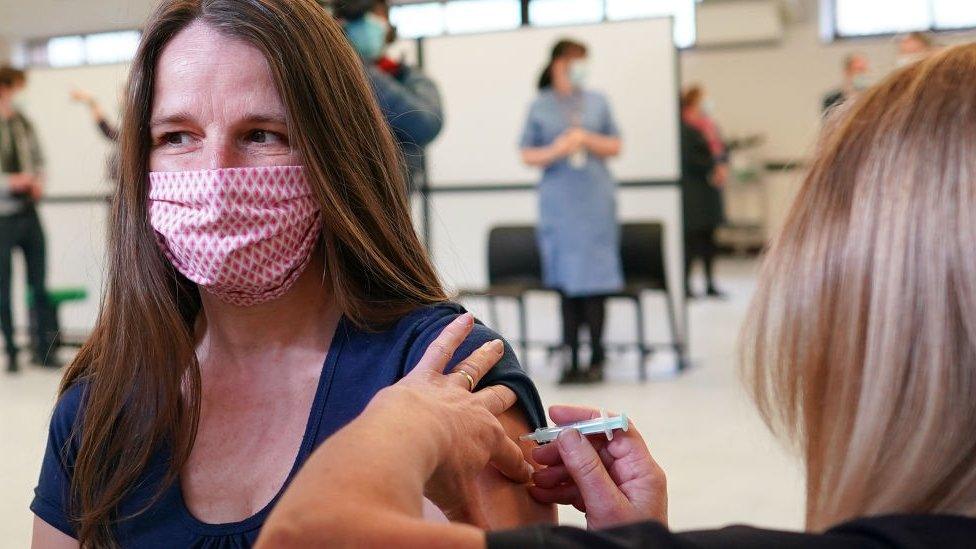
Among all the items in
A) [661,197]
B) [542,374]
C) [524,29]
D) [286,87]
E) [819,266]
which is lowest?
[542,374]

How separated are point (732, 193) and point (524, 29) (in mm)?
5929

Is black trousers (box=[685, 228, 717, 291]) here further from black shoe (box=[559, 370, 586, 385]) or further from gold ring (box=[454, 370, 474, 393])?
gold ring (box=[454, 370, 474, 393])

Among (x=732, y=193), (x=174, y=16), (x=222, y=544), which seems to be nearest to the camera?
(x=222, y=544)

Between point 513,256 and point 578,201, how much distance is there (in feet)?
2.19

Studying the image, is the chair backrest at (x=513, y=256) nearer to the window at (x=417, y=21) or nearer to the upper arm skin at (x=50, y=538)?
the window at (x=417, y=21)

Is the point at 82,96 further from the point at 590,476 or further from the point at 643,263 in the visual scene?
the point at 590,476

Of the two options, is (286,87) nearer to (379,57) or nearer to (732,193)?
(379,57)

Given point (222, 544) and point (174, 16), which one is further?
point (174, 16)

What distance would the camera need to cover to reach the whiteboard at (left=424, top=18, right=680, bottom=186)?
4.89 meters

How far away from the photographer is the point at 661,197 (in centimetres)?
496

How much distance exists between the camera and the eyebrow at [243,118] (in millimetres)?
1092

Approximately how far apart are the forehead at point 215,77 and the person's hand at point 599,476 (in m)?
0.43

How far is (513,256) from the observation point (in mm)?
5043

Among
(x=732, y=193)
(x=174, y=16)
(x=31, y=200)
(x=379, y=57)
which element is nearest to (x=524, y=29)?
(x=379, y=57)
